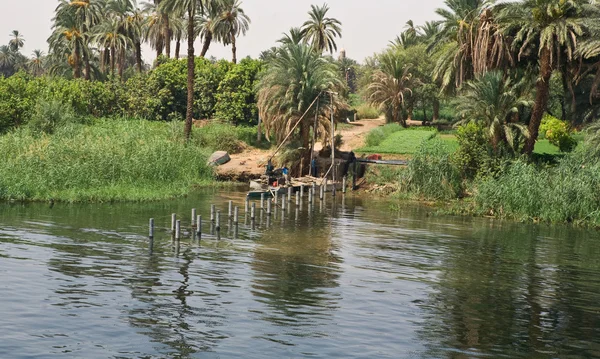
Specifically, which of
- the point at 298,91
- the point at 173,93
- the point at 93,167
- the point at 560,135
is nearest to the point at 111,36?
the point at 173,93

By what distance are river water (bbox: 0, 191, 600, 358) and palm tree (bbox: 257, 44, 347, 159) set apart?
16.2 metres

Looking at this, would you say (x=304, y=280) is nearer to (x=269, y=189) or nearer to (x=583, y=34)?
(x=269, y=189)

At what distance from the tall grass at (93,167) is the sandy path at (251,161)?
5.56 meters

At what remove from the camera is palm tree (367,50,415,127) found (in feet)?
252

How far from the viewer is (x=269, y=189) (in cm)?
4672

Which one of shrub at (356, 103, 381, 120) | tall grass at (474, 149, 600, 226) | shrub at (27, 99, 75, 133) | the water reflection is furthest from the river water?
shrub at (356, 103, 381, 120)

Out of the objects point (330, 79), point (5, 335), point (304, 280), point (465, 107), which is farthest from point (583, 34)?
point (5, 335)

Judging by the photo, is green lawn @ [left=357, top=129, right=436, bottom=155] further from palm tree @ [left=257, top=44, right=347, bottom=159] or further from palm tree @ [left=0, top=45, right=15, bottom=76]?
palm tree @ [left=0, top=45, right=15, bottom=76]

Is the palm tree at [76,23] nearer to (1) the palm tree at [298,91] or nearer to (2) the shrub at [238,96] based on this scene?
(2) the shrub at [238,96]

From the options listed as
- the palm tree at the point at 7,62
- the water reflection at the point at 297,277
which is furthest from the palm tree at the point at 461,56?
the palm tree at the point at 7,62

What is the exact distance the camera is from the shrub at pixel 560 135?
57.7 m

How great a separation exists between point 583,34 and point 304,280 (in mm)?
29977

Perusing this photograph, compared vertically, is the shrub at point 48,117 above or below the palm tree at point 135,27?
below

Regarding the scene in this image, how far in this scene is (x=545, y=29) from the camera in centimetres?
4712
